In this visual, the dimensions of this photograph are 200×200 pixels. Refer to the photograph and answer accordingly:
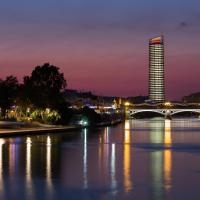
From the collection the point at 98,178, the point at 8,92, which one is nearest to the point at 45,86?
the point at 8,92

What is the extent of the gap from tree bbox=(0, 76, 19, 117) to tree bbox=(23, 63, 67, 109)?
13.5ft

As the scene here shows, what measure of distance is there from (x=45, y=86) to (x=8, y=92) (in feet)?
31.6

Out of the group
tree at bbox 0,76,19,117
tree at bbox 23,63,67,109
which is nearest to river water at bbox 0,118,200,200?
tree at bbox 23,63,67,109

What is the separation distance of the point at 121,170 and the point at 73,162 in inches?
171

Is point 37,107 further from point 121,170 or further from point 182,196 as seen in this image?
point 182,196

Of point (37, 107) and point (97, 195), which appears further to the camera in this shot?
point (37, 107)

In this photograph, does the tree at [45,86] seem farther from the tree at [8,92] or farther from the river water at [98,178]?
the river water at [98,178]

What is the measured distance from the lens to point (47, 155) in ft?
110

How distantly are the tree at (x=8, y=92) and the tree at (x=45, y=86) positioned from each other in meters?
4.13

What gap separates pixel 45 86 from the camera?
312 ft

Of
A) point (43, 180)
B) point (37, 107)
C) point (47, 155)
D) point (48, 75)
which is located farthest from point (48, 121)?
point (43, 180)

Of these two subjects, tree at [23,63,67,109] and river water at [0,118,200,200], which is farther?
tree at [23,63,67,109]

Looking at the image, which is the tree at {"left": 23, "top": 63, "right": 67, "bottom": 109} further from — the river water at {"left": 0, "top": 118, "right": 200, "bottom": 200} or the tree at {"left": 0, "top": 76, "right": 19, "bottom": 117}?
the river water at {"left": 0, "top": 118, "right": 200, "bottom": 200}

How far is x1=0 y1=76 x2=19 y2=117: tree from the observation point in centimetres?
9819
